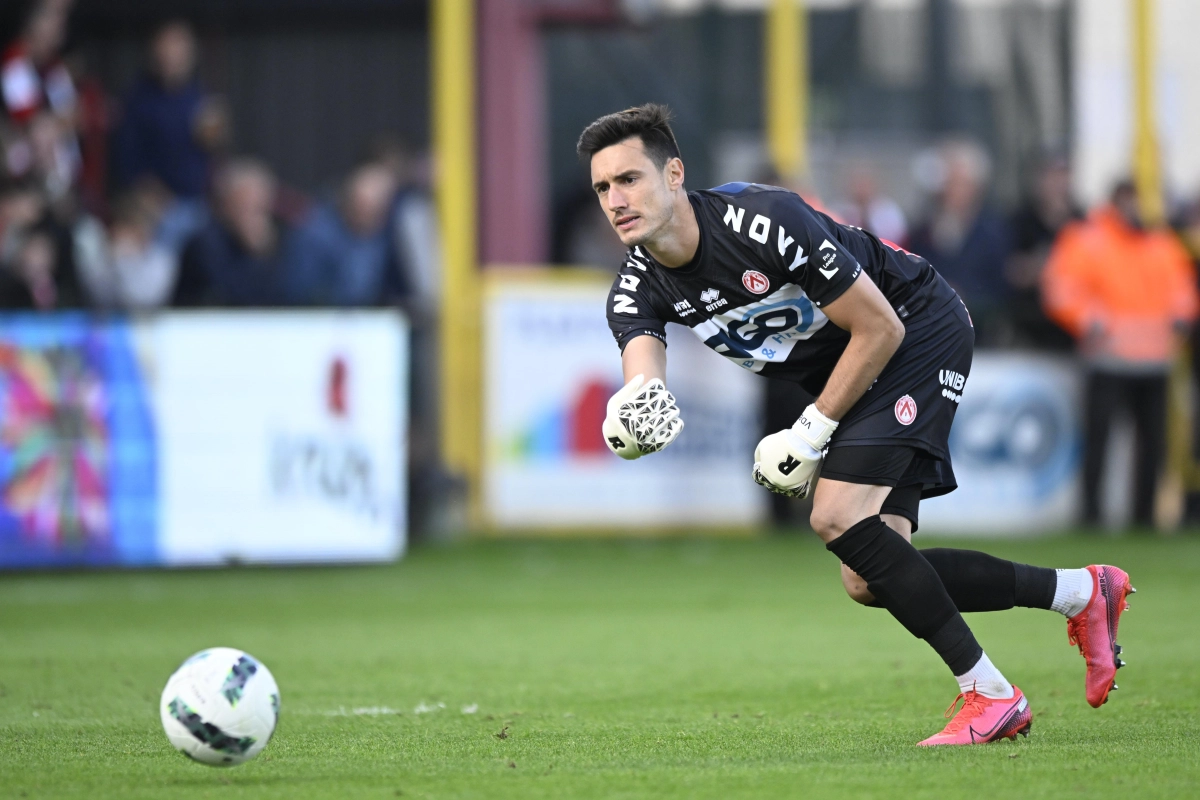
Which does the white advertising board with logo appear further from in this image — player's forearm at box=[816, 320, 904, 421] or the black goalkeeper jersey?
player's forearm at box=[816, 320, 904, 421]

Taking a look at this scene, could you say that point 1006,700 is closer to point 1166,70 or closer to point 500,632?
point 500,632

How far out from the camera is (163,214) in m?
14.3

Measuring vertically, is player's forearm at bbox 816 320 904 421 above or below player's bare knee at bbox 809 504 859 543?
above

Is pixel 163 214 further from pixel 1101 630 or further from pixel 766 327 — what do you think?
pixel 1101 630

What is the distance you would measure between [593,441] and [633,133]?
8101 millimetres

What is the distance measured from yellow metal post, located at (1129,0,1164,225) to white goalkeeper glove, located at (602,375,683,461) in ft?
36.2

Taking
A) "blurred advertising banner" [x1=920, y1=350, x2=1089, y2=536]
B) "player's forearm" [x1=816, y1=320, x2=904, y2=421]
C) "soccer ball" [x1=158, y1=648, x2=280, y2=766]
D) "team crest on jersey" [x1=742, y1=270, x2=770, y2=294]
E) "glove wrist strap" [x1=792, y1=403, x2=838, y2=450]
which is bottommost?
"blurred advertising banner" [x1=920, y1=350, x2=1089, y2=536]

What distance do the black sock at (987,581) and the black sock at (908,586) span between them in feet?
0.96

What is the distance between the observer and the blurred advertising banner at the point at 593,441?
13.6 m

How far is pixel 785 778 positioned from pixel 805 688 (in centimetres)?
197

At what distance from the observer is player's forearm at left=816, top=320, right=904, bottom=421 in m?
5.45

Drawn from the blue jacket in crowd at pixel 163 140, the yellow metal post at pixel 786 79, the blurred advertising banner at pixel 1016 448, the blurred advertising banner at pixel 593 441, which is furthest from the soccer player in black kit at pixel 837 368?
the yellow metal post at pixel 786 79

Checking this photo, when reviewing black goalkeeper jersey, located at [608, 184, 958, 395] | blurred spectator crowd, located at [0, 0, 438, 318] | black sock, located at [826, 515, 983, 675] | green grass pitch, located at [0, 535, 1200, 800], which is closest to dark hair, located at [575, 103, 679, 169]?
black goalkeeper jersey, located at [608, 184, 958, 395]

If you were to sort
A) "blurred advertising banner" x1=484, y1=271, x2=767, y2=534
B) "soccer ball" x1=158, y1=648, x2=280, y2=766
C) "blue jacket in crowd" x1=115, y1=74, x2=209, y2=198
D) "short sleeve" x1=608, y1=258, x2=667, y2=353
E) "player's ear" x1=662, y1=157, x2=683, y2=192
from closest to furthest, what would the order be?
1. "soccer ball" x1=158, y1=648, x2=280, y2=766
2. "player's ear" x1=662, y1=157, x2=683, y2=192
3. "short sleeve" x1=608, y1=258, x2=667, y2=353
4. "blurred advertising banner" x1=484, y1=271, x2=767, y2=534
5. "blue jacket in crowd" x1=115, y1=74, x2=209, y2=198
